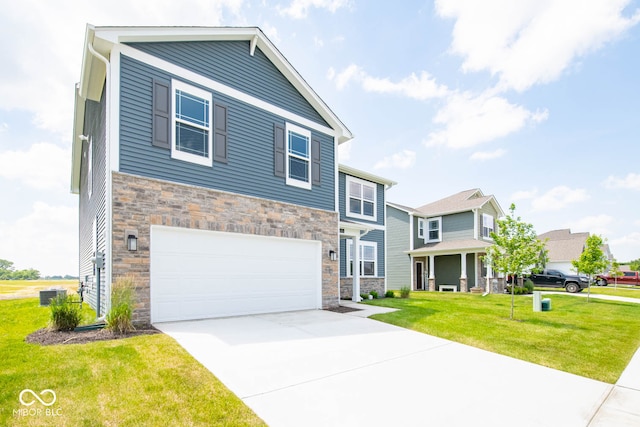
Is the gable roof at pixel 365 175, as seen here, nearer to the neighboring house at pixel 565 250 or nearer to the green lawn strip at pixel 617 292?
the green lawn strip at pixel 617 292

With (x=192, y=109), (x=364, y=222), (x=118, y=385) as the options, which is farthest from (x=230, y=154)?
(x=364, y=222)

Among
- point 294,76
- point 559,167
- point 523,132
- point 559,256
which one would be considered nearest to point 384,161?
point 523,132

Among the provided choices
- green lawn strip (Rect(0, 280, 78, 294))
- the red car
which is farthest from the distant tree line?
the red car

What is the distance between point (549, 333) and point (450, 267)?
15917 millimetres

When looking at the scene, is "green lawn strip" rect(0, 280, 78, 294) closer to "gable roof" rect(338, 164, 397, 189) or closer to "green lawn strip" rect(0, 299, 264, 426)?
"gable roof" rect(338, 164, 397, 189)

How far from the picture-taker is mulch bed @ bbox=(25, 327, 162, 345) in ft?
18.2

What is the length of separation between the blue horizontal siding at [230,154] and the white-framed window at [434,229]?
14.6m

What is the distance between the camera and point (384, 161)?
23.4 meters

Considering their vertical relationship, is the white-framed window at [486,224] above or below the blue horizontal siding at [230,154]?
below

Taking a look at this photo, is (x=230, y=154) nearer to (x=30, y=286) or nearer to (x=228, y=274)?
(x=228, y=274)

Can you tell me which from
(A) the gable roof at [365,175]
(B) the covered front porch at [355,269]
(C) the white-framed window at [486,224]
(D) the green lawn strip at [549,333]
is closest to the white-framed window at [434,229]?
(C) the white-framed window at [486,224]

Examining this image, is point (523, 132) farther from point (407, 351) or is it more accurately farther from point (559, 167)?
point (407, 351)

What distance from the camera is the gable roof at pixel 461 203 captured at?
22806 mm

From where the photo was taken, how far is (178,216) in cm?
782
